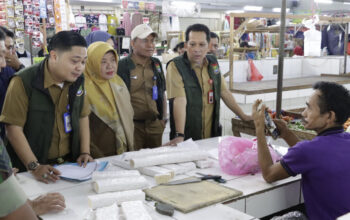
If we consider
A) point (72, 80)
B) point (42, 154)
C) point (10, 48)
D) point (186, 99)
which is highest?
point (10, 48)

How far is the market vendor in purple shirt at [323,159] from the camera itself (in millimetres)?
1791

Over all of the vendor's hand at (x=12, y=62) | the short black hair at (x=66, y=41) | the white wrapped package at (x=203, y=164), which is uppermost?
the short black hair at (x=66, y=41)

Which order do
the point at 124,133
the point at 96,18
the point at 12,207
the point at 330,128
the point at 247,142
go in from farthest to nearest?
the point at 96,18 → the point at 124,133 → the point at 247,142 → the point at 330,128 → the point at 12,207

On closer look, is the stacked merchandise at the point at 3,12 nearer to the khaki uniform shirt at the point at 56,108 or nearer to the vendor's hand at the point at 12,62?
the vendor's hand at the point at 12,62

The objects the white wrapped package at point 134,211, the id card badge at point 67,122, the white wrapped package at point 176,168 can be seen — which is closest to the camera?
the white wrapped package at point 134,211

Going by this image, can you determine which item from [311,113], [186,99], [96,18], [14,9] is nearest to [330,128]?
[311,113]

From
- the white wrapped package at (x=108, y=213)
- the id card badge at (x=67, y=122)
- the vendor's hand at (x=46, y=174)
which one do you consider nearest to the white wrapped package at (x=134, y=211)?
the white wrapped package at (x=108, y=213)

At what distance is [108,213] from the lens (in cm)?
144

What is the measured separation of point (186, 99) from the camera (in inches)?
122

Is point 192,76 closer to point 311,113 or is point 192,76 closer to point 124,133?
point 124,133

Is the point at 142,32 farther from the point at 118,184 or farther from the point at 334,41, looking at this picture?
the point at 334,41

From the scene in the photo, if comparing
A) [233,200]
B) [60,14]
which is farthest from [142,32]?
[60,14]

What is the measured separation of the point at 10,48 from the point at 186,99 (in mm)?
1477

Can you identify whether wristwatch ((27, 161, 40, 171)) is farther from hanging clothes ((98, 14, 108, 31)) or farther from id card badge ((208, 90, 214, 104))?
hanging clothes ((98, 14, 108, 31))
